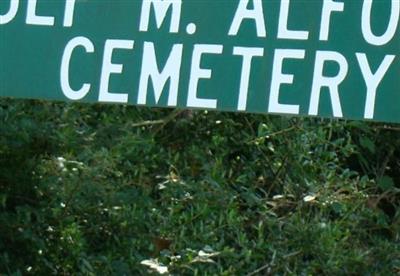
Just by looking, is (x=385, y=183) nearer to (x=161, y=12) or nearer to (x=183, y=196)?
(x=183, y=196)

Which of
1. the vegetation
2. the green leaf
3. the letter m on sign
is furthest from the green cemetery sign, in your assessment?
the green leaf

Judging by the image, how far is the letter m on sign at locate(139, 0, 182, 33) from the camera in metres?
3.21

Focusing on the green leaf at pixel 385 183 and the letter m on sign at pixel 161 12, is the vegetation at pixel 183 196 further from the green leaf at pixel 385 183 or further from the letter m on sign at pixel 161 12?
the letter m on sign at pixel 161 12

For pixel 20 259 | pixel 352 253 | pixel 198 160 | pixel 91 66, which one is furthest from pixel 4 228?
pixel 91 66

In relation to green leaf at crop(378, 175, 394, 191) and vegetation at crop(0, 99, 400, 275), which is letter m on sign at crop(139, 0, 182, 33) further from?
green leaf at crop(378, 175, 394, 191)

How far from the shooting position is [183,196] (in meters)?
5.28

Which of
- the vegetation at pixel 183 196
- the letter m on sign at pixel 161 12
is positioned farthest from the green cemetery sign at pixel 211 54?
the vegetation at pixel 183 196

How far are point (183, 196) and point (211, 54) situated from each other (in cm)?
217

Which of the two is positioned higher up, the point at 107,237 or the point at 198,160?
the point at 198,160

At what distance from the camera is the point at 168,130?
5.83 m

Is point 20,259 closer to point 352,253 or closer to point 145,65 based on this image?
point 352,253

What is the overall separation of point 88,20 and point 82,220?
2100mm

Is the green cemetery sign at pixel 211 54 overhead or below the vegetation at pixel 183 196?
overhead

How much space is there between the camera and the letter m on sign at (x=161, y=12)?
321 cm
